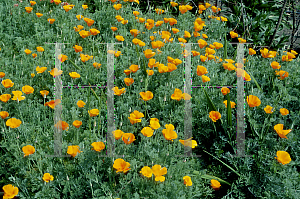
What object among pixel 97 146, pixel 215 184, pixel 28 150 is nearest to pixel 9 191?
pixel 28 150

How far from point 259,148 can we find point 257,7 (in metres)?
3.18

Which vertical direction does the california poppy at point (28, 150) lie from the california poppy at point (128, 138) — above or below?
below

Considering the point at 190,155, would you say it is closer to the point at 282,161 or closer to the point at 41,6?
the point at 282,161

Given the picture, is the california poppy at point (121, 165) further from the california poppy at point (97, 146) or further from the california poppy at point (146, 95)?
the california poppy at point (146, 95)

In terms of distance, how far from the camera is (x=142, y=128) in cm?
245

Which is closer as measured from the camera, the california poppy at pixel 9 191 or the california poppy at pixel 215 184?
the california poppy at pixel 9 191

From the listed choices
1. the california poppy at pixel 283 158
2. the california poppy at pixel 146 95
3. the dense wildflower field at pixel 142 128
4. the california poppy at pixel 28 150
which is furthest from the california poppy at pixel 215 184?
the california poppy at pixel 28 150

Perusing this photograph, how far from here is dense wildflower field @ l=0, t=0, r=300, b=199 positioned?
1.89 m

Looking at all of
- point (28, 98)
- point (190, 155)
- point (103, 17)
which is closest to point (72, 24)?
point (103, 17)

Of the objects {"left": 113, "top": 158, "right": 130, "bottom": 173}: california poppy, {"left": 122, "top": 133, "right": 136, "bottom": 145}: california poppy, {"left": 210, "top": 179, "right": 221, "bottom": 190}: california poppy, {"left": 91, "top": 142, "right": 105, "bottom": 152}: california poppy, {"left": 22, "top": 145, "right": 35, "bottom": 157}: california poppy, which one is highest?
{"left": 122, "top": 133, "right": 136, "bottom": 145}: california poppy

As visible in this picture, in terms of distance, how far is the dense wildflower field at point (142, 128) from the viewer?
6.20 feet

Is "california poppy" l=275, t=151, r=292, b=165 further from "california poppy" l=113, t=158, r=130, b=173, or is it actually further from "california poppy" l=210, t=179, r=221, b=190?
"california poppy" l=113, t=158, r=130, b=173

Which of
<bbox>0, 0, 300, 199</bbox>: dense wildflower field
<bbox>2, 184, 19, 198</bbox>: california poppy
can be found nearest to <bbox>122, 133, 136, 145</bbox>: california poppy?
<bbox>0, 0, 300, 199</bbox>: dense wildflower field

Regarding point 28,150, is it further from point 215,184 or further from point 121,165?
point 215,184
